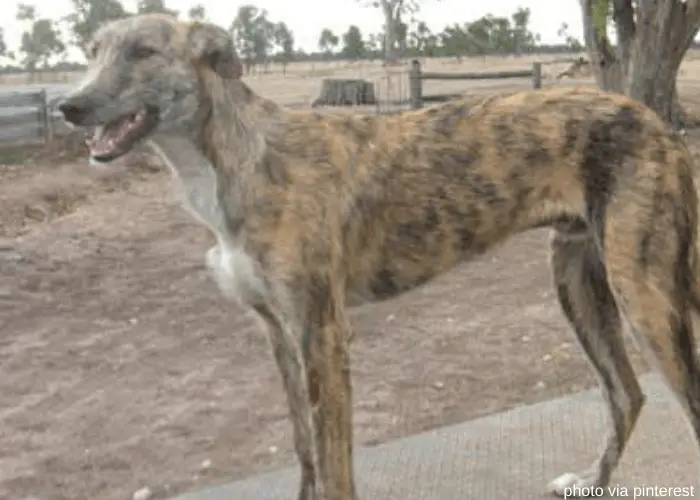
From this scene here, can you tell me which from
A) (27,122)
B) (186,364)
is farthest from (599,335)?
(27,122)

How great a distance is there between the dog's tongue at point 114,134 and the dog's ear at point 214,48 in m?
0.31

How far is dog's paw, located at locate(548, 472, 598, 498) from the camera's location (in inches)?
165

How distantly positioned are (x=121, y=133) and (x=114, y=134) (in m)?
0.02

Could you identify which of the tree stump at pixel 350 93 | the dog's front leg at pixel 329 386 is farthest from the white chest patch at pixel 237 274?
the tree stump at pixel 350 93

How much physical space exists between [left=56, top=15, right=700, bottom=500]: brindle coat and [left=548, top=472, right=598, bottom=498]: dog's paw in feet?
1.96

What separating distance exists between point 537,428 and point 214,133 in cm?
224

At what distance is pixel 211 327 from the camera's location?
292 inches

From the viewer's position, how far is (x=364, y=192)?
3756mm

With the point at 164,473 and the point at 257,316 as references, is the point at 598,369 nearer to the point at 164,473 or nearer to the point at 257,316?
the point at 257,316

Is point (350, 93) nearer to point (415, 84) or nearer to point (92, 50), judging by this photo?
point (415, 84)

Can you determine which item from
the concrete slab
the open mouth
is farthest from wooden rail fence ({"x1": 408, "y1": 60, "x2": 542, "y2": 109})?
the open mouth

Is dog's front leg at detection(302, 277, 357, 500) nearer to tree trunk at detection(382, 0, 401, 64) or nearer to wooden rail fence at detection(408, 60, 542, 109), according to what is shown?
wooden rail fence at detection(408, 60, 542, 109)

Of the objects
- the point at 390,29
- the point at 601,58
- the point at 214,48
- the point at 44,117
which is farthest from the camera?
the point at 390,29

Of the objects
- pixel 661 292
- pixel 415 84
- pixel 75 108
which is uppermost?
pixel 75 108
